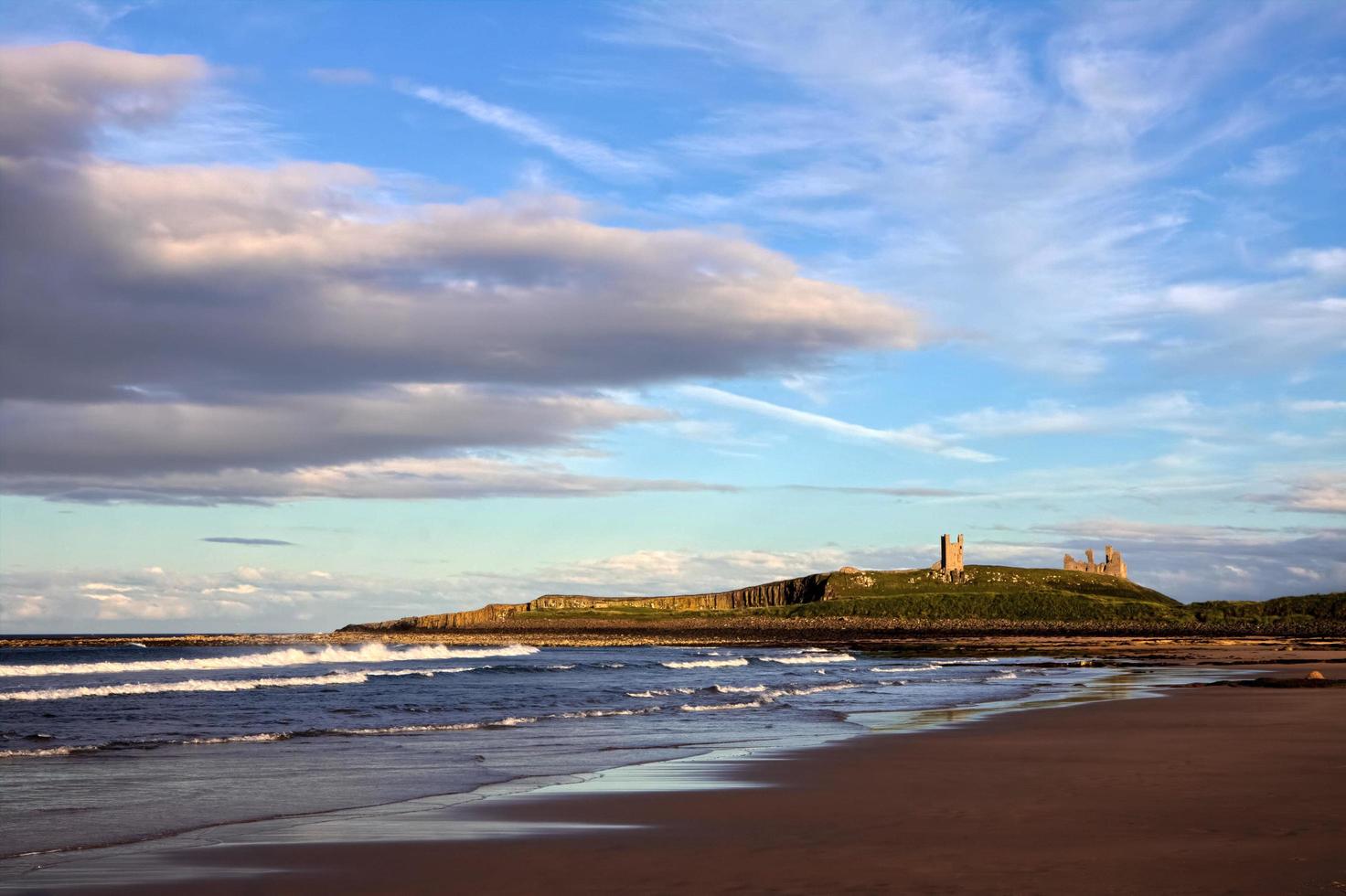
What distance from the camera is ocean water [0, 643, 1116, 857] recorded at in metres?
15.7

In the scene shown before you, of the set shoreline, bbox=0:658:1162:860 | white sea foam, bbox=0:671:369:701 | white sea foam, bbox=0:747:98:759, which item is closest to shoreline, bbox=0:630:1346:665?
shoreline, bbox=0:658:1162:860

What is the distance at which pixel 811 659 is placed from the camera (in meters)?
75.2

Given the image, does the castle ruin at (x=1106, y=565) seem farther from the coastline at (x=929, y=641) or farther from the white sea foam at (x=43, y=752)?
the white sea foam at (x=43, y=752)

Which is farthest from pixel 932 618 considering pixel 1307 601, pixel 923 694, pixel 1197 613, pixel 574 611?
pixel 923 694

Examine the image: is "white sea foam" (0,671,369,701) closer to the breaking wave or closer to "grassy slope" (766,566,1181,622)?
the breaking wave

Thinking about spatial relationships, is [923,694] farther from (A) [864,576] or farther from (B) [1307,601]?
(A) [864,576]

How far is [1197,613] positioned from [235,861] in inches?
5650

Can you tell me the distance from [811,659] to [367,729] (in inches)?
2025

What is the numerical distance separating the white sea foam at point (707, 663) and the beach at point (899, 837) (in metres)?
45.8

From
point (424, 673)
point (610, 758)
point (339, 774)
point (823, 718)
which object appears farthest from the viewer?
point (424, 673)

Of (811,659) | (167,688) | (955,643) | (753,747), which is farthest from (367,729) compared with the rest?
(955,643)

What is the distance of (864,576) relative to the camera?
188250 millimetres

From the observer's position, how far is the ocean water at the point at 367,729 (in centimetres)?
1570

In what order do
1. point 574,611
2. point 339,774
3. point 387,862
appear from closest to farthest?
point 387,862
point 339,774
point 574,611
